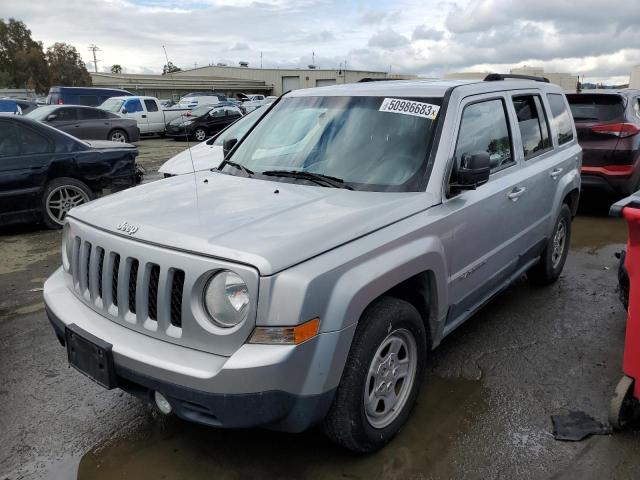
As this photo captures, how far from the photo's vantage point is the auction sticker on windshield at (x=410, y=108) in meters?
3.38

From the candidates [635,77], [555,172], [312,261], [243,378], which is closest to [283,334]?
[243,378]

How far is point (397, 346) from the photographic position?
2.82 metres

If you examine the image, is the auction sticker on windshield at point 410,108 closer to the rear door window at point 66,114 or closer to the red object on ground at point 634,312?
the red object on ground at point 634,312

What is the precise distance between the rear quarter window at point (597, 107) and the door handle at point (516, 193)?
15.3 feet

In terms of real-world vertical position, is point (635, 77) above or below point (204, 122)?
above

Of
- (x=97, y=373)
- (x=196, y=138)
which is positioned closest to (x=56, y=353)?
(x=97, y=373)

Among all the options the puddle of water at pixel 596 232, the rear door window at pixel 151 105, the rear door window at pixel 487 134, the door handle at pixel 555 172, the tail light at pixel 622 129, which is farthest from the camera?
the rear door window at pixel 151 105

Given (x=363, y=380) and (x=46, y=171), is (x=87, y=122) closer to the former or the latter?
(x=46, y=171)

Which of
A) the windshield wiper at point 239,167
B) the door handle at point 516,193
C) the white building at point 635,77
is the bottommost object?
the door handle at point 516,193

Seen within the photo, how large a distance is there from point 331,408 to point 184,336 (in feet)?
2.45

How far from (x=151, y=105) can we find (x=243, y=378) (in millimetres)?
22842

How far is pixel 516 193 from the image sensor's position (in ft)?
12.8

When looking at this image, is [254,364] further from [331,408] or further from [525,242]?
[525,242]

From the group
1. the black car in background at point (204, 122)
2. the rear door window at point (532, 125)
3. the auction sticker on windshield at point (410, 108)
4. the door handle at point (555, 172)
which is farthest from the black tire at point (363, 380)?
the black car in background at point (204, 122)
